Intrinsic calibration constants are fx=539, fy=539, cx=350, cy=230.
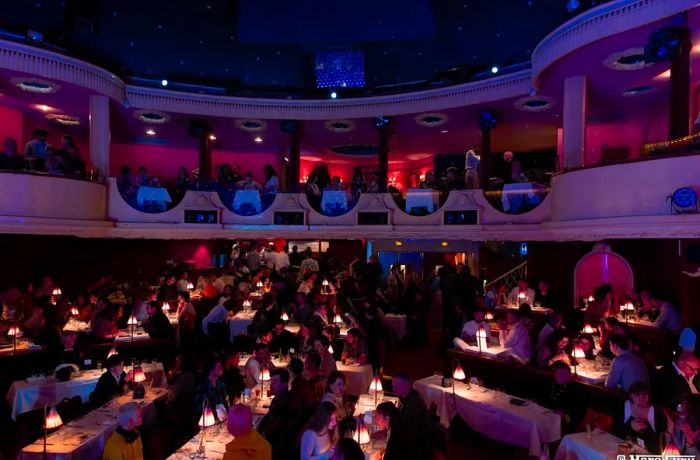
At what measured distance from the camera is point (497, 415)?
6523 millimetres

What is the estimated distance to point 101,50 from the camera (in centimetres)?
1514

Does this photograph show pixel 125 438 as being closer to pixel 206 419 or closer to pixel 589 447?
pixel 206 419

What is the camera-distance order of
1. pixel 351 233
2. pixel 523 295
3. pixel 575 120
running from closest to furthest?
1. pixel 575 120
2. pixel 523 295
3. pixel 351 233

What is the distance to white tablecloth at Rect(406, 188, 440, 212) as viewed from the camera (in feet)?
48.1

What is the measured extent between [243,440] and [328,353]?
3079 mm

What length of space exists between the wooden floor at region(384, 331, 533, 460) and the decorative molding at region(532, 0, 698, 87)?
21.7 feet

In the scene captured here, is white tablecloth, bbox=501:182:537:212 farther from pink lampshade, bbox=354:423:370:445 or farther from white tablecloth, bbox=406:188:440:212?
pink lampshade, bbox=354:423:370:445

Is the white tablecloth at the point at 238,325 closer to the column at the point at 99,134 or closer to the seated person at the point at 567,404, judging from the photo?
the column at the point at 99,134

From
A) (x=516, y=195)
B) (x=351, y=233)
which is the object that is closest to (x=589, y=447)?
(x=516, y=195)

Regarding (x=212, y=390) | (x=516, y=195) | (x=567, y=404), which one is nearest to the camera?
(x=212, y=390)

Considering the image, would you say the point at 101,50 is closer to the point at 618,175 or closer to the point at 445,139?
the point at 445,139

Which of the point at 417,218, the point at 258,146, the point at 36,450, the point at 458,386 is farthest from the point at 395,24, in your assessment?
the point at 36,450

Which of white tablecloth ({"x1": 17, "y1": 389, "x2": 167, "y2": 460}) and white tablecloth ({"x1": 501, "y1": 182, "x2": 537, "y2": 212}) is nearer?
white tablecloth ({"x1": 17, "y1": 389, "x2": 167, "y2": 460})

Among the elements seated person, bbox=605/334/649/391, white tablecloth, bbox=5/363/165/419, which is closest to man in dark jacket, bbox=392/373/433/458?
seated person, bbox=605/334/649/391
